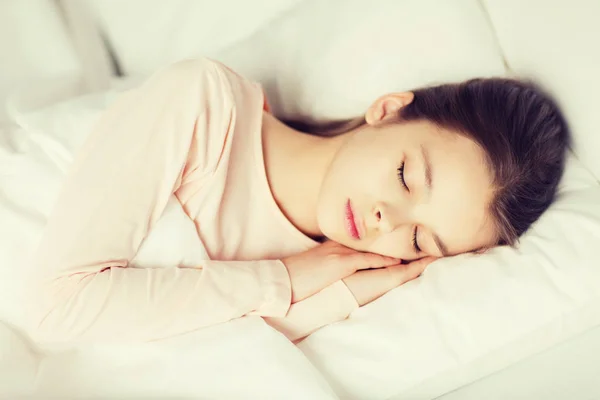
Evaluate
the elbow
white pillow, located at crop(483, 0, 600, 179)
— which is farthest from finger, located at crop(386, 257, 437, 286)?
the elbow

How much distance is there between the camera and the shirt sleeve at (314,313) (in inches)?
39.0

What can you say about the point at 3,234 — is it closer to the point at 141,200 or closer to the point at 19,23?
the point at 141,200

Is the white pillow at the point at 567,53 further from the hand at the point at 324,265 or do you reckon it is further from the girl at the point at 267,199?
the hand at the point at 324,265

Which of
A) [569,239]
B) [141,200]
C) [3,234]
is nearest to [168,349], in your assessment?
[141,200]

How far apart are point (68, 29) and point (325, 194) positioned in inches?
31.3

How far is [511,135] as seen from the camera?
103 centimetres

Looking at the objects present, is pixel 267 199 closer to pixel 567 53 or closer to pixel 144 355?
pixel 144 355

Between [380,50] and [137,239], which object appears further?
[380,50]

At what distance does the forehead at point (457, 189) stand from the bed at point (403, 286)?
5 centimetres

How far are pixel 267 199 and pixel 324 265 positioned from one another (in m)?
0.18

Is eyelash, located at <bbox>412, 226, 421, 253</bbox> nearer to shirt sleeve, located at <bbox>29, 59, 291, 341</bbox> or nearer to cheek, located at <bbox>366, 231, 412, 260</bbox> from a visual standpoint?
cheek, located at <bbox>366, 231, 412, 260</bbox>

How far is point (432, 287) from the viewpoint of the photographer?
98 centimetres

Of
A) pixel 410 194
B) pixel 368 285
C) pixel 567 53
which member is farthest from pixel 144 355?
pixel 567 53

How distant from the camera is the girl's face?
97cm
